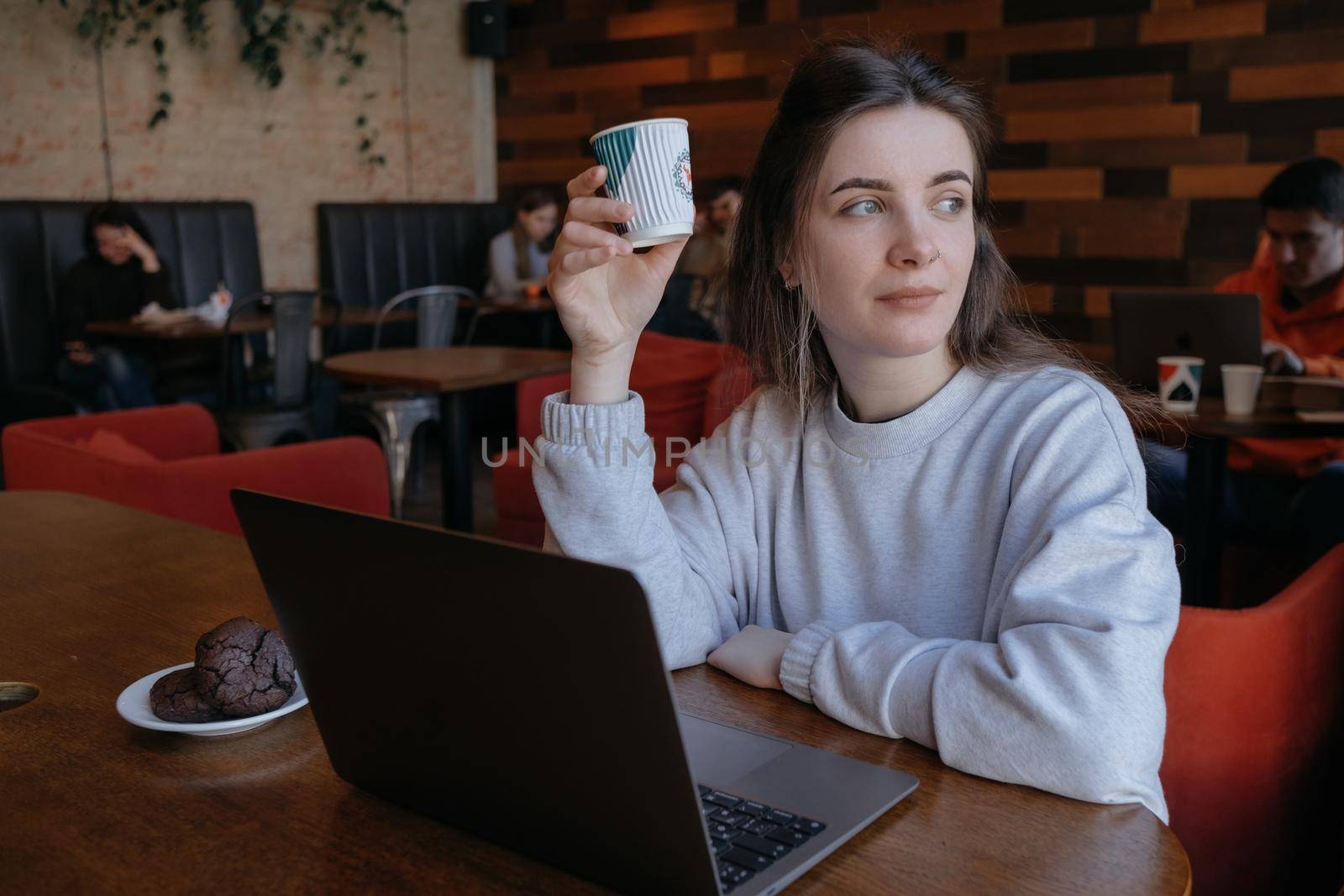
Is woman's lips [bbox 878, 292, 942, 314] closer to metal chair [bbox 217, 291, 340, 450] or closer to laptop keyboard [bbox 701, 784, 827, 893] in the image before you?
laptop keyboard [bbox 701, 784, 827, 893]

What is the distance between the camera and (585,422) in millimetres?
1123

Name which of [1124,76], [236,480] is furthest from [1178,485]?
[1124,76]

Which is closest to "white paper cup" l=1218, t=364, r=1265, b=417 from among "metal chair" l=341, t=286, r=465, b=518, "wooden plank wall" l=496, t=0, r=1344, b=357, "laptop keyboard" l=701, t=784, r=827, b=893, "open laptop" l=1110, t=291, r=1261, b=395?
"open laptop" l=1110, t=291, r=1261, b=395

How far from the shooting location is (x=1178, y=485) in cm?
305

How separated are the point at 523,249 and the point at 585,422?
6064 mm

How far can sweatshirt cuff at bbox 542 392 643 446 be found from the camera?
1.12 m

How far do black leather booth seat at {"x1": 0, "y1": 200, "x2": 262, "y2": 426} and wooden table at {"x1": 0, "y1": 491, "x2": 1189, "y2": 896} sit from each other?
4.56 m

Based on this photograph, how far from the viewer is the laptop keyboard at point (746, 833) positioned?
0.69 m

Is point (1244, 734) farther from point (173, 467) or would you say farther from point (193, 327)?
point (193, 327)

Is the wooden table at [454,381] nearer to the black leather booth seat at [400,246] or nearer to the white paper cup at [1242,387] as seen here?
the white paper cup at [1242,387]

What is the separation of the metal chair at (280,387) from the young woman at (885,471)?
141 inches

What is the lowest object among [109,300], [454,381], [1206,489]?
[1206,489]

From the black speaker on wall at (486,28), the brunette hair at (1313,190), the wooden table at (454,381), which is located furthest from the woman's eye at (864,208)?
the black speaker on wall at (486,28)

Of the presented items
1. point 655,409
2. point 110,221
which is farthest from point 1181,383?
point 110,221
